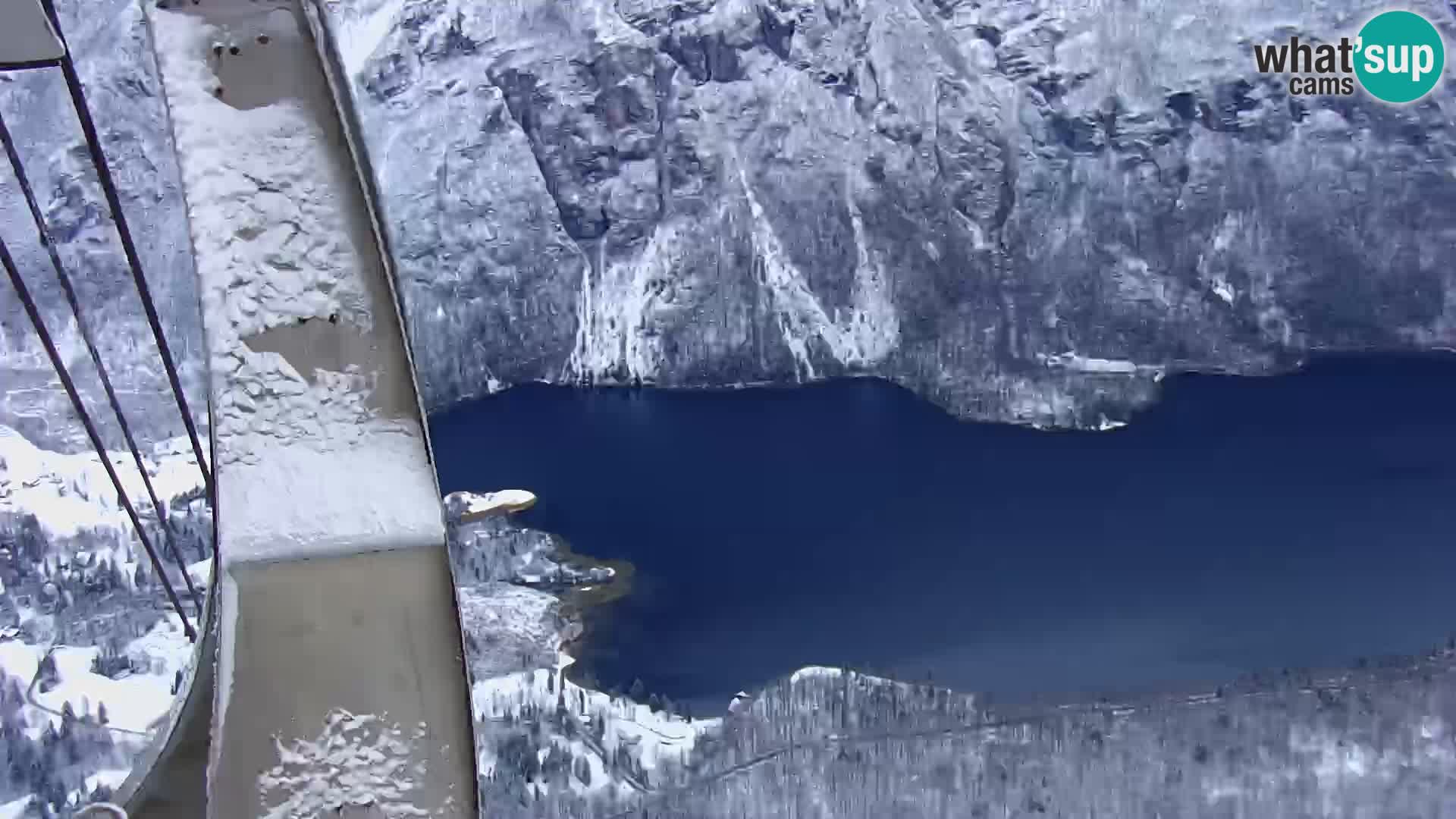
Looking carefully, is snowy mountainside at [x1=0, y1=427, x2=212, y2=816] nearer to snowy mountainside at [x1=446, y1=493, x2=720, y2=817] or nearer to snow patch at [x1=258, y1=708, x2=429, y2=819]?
snowy mountainside at [x1=446, y1=493, x2=720, y2=817]

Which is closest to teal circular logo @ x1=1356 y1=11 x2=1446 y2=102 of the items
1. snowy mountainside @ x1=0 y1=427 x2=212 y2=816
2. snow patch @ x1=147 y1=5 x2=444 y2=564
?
snowy mountainside @ x1=0 y1=427 x2=212 y2=816

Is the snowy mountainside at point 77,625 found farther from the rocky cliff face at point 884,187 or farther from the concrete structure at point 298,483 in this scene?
the rocky cliff face at point 884,187

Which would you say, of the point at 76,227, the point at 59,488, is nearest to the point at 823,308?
the point at 59,488

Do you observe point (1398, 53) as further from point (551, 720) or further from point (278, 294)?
point (278, 294)

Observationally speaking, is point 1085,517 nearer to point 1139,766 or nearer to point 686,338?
point 1139,766

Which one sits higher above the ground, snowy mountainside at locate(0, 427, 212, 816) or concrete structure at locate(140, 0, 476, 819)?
concrete structure at locate(140, 0, 476, 819)

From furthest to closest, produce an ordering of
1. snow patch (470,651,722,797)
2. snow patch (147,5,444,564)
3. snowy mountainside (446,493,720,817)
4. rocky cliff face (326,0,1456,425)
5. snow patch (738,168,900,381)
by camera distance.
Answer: rocky cliff face (326,0,1456,425), snow patch (738,168,900,381), snow patch (470,651,722,797), snowy mountainside (446,493,720,817), snow patch (147,5,444,564)

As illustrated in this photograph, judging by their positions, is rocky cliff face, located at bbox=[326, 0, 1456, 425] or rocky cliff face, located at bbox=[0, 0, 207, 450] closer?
rocky cliff face, located at bbox=[0, 0, 207, 450]
